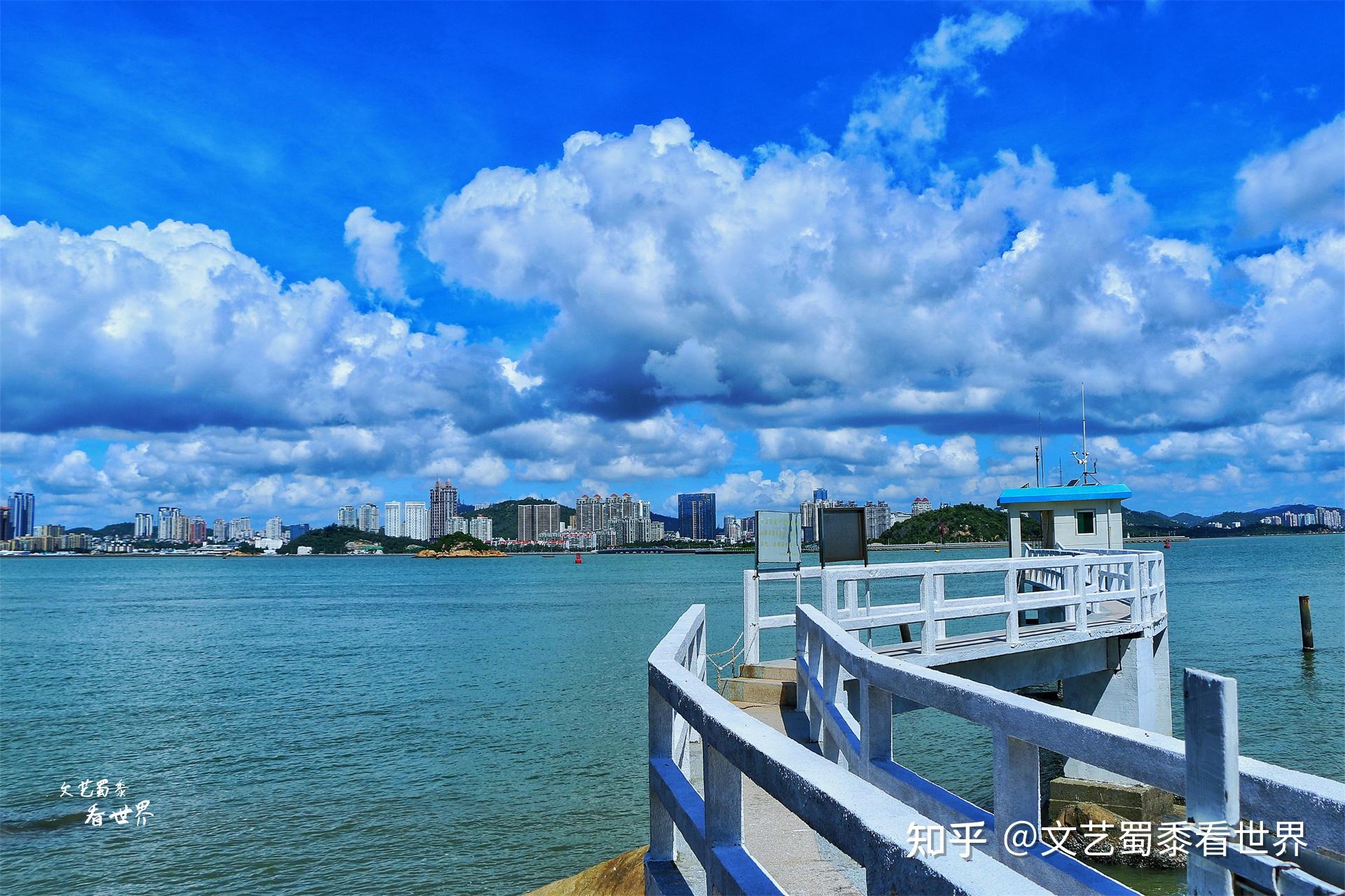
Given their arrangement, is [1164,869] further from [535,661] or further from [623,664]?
[535,661]

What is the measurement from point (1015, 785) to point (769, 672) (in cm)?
813

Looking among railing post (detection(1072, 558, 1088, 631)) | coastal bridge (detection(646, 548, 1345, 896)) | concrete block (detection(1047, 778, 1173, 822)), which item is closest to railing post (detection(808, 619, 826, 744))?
coastal bridge (detection(646, 548, 1345, 896))

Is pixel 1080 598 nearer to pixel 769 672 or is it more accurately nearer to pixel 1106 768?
pixel 769 672

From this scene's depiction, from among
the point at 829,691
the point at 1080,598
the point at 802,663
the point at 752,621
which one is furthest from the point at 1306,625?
the point at 829,691

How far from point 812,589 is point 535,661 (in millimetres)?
50671

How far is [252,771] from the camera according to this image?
1856 cm

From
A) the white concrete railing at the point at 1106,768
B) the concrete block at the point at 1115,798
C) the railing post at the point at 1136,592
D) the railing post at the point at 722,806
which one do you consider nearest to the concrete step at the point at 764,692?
the concrete block at the point at 1115,798

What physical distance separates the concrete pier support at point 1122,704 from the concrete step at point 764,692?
5028mm

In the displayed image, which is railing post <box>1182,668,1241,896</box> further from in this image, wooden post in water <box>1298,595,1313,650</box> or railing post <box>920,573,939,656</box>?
wooden post in water <box>1298,595,1313,650</box>

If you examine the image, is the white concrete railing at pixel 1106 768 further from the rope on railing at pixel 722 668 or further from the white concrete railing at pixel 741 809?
the rope on railing at pixel 722 668

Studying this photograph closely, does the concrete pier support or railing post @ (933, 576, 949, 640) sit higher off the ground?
railing post @ (933, 576, 949, 640)

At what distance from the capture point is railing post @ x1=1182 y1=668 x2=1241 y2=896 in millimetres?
1960

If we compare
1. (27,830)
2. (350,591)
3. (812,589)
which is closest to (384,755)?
(27,830)

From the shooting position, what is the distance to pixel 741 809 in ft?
9.79
